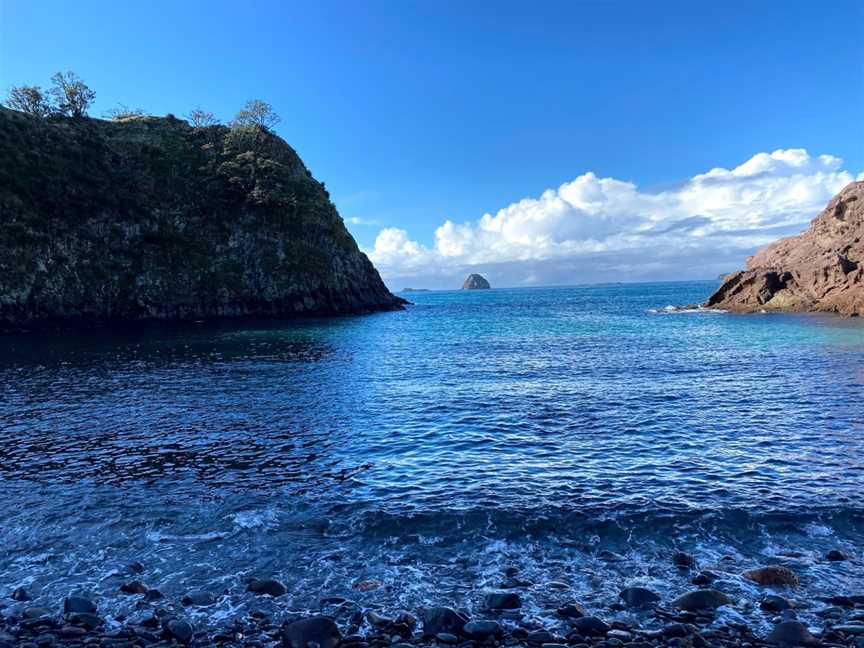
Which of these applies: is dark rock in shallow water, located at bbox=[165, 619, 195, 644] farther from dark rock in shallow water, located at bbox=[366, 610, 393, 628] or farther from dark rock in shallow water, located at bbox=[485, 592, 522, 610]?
dark rock in shallow water, located at bbox=[485, 592, 522, 610]

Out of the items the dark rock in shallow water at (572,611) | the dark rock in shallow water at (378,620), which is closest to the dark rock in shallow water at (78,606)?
the dark rock in shallow water at (378,620)

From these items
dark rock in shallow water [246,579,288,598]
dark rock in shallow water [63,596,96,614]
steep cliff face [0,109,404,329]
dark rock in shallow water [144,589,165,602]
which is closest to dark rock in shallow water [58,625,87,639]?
dark rock in shallow water [63,596,96,614]

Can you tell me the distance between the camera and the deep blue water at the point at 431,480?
12789 millimetres

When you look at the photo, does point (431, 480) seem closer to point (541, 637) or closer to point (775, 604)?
point (541, 637)

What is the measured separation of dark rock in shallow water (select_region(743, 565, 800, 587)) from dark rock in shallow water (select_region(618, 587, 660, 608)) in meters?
2.54

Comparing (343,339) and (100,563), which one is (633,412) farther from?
(343,339)

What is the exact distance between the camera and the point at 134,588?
39.4 feet

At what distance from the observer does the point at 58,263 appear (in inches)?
3376

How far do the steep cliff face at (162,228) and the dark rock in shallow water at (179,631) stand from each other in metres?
87.3

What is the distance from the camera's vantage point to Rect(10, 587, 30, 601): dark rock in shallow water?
11680mm

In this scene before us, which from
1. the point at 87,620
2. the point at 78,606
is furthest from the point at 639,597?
the point at 78,606

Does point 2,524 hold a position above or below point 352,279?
below

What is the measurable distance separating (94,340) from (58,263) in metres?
30.7

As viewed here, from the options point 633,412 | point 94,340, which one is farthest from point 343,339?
point 633,412
